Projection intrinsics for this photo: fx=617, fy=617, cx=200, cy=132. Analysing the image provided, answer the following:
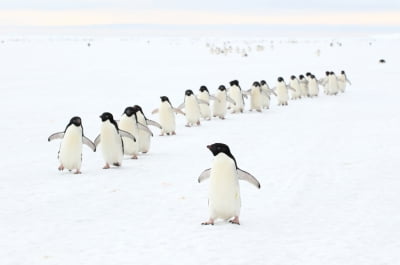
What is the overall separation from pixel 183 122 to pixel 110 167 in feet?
19.9

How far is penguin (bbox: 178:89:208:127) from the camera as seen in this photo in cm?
1415

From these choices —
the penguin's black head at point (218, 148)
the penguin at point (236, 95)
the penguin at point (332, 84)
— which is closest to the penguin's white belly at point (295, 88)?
the penguin at point (332, 84)

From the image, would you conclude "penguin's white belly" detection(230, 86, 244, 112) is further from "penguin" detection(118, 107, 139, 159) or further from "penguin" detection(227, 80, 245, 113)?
"penguin" detection(118, 107, 139, 159)

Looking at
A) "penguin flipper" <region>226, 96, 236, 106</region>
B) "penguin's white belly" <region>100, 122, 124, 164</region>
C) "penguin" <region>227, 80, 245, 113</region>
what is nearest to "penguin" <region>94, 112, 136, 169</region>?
"penguin's white belly" <region>100, 122, 124, 164</region>

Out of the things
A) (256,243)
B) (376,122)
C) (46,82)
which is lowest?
(256,243)

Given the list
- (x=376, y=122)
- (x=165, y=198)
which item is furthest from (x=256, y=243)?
(x=376, y=122)

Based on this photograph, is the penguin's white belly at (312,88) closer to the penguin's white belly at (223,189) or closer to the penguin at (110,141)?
the penguin at (110,141)

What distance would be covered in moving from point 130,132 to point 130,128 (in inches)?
2.8

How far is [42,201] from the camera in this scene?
7371mm

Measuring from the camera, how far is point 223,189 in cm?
633

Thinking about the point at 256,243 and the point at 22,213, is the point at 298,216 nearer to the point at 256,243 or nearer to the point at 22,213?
the point at 256,243

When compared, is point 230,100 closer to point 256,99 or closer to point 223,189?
point 256,99

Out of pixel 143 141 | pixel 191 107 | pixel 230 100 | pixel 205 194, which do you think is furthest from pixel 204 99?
pixel 205 194

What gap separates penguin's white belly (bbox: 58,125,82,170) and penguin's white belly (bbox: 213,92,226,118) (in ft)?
23.8
